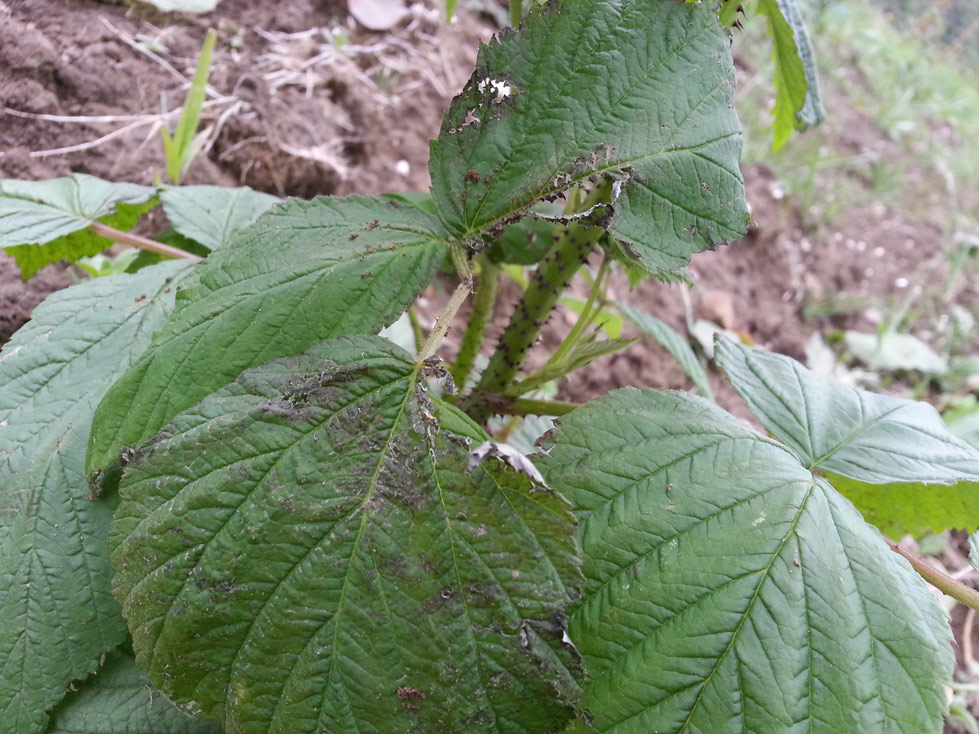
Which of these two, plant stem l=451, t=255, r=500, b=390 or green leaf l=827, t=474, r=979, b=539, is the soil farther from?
green leaf l=827, t=474, r=979, b=539

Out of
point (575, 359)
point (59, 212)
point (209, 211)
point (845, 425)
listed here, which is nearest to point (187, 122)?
point (209, 211)

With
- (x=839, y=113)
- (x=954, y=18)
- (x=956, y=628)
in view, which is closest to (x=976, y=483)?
(x=956, y=628)

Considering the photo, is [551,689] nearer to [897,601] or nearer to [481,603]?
[481,603]

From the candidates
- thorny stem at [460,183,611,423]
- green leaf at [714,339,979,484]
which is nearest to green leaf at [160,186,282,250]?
thorny stem at [460,183,611,423]

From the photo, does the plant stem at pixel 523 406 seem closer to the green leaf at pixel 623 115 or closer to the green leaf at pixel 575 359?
the green leaf at pixel 575 359

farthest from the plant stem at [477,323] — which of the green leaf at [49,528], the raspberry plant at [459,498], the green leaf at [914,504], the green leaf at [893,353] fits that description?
the green leaf at [893,353]

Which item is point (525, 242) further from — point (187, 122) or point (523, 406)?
point (187, 122)

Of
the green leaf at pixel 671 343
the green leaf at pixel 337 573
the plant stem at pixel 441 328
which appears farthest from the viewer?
the green leaf at pixel 671 343
